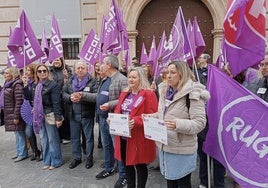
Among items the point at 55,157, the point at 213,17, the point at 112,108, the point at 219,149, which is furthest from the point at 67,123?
the point at 213,17

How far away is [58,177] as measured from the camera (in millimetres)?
4508

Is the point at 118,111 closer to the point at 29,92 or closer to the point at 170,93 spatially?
the point at 170,93

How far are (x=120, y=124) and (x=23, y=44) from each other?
2.90 metres

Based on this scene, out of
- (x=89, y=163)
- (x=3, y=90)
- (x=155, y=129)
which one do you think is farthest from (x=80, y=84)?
(x=155, y=129)

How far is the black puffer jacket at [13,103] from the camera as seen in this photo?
5102mm

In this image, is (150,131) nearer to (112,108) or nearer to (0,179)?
(112,108)

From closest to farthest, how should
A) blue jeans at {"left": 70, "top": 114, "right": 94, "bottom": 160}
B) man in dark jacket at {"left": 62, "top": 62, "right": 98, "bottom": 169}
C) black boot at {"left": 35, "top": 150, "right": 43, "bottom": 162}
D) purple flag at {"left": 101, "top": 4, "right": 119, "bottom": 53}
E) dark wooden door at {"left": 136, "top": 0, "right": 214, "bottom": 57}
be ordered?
1. man in dark jacket at {"left": 62, "top": 62, "right": 98, "bottom": 169}
2. blue jeans at {"left": 70, "top": 114, "right": 94, "bottom": 160}
3. black boot at {"left": 35, "top": 150, "right": 43, "bottom": 162}
4. purple flag at {"left": 101, "top": 4, "right": 119, "bottom": 53}
5. dark wooden door at {"left": 136, "top": 0, "right": 214, "bottom": 57}

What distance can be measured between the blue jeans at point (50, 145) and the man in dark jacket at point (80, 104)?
10.4 inches

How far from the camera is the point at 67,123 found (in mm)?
5562

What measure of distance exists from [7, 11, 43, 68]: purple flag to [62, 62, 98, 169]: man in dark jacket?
106 centimetres

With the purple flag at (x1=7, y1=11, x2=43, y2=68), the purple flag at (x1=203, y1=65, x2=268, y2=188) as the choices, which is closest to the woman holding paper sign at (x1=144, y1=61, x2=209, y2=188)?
the purple flag at (x1=203, y1=65, x2=268, y2=188)

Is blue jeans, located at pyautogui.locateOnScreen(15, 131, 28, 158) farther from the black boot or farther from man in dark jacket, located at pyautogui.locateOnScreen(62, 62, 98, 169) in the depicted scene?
man in dark jacket, located at pyautogui.locateOnScreen(62, 62, 98, 169)

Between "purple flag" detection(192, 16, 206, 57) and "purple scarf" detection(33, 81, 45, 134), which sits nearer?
"purple scarf" detection(33, 81, 45, 134)

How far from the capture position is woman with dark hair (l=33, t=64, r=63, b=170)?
4668mm
